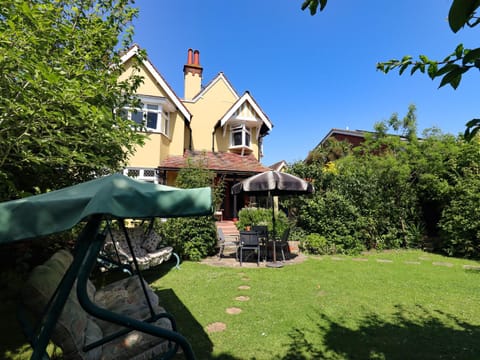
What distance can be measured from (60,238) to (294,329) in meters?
6.49

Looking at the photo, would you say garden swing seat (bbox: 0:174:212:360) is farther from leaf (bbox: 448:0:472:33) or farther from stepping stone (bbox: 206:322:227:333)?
leaf (bbox: 448:0:472:33)

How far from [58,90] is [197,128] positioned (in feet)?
49.5

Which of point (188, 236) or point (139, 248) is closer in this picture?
point (139, 248)

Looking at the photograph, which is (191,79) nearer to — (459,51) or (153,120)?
(153,120)

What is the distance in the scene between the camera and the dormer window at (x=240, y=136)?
17953mm

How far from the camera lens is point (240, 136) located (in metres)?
18.2

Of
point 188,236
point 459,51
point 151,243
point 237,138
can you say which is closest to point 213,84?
point 237,138

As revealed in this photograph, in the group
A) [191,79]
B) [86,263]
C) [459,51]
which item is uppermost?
[191,79]

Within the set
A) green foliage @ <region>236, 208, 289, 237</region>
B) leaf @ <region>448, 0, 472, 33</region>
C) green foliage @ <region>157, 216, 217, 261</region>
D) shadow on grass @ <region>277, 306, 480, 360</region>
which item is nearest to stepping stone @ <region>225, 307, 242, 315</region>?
shadow on grass @ <region>277, 306, 480, 360</region>

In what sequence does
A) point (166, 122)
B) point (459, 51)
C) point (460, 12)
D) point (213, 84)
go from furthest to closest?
point (213, 84) → point (166, 122) → point (459, 51) → point (460, 12)

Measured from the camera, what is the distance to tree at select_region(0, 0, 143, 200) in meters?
3.17

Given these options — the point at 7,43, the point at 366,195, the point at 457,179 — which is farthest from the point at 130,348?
the point at 457,179

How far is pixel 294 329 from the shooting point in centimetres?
402

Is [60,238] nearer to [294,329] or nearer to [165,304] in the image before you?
[165,304]
